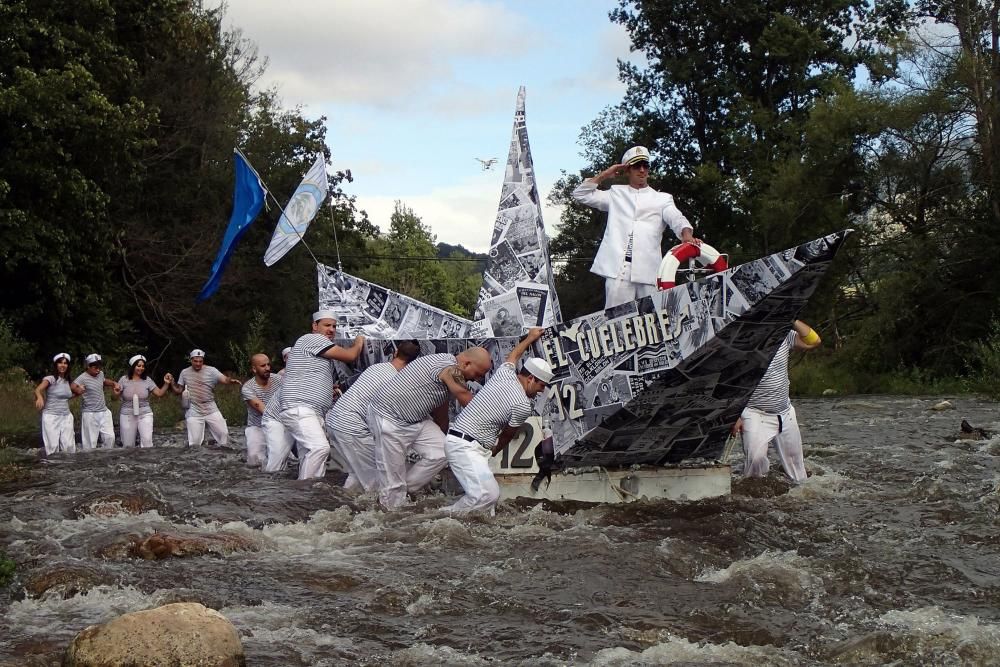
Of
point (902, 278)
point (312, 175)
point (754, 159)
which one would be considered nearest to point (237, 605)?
point (312, 175)

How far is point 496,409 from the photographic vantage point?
10617mm

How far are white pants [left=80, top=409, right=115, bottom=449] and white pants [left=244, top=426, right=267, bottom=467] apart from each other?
4604 mm

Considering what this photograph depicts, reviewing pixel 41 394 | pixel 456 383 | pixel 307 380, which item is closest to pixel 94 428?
pixel 41 394

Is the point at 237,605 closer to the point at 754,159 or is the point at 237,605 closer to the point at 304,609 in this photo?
the point at 304,609

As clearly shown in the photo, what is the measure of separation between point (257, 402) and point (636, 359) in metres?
7.61

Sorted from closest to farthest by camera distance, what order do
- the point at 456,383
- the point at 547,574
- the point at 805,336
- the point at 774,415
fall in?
the point at 547,574 → the point at 456,383 → the point at 805,336 → the point at 774,415

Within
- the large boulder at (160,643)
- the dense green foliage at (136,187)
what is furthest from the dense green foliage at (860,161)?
the large boulder at (160,643)

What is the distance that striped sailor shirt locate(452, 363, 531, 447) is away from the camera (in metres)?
10.6

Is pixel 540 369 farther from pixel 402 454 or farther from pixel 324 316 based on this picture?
pixel 324 316

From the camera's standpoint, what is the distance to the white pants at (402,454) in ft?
39.9

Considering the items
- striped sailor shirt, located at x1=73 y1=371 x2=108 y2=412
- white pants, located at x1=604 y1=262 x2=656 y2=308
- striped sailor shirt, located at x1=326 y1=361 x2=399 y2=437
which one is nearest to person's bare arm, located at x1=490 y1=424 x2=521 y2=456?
white pants, located at x1=604 y1=262 x2=656 y2=308

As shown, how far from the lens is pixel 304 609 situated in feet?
27.5

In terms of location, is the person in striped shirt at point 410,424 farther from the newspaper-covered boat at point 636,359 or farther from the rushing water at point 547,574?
the newspaper-covered boat at point 636,359

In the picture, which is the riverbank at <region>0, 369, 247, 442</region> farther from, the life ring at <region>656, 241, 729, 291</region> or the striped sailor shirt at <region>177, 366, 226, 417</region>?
the life ring at <region>656, 241, 729, 291</region>
